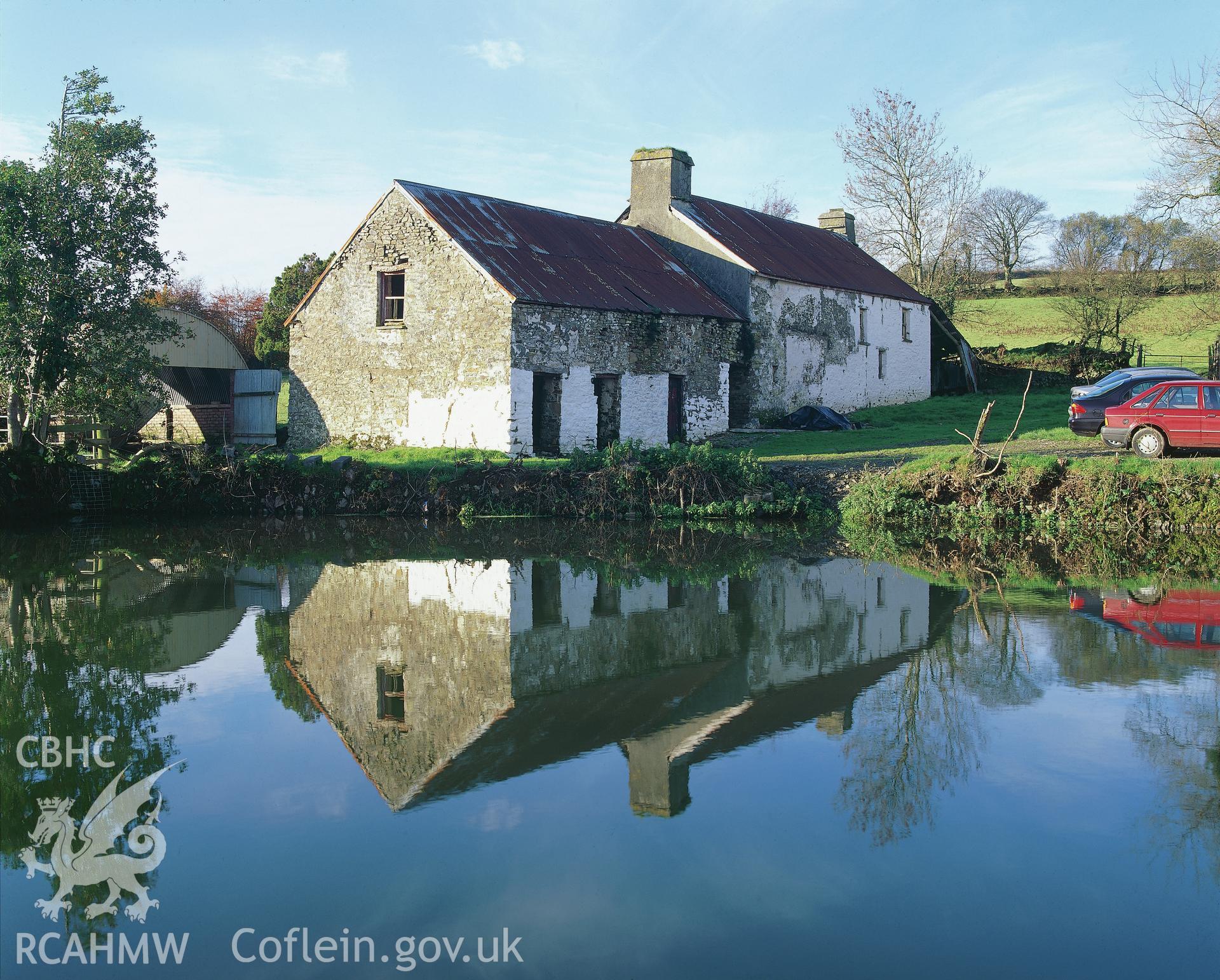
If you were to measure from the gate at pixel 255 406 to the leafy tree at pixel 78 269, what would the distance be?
24.4 ft

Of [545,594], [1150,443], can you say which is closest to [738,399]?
[1150,443]

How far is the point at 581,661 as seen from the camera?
9.71m

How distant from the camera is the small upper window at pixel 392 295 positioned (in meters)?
25.6

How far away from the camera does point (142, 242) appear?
20.8 metres

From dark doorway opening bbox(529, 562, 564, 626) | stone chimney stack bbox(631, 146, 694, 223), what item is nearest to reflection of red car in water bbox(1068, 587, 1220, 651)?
dark doorway opening bbox(529, 562, 564, 626)

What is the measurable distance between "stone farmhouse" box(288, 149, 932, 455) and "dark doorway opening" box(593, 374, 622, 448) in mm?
33

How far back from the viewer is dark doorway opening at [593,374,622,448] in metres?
25.5

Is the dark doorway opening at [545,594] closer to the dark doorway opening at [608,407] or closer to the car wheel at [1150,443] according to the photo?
the dark doorway opening at [608,407]

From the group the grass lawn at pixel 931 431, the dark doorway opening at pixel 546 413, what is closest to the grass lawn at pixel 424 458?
the dark doorway opening at pixel 546 413

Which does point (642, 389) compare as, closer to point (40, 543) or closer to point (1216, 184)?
point (40, 543)

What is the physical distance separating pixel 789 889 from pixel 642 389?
21.2 m

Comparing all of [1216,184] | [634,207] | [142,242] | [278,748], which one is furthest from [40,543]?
[1216,184]

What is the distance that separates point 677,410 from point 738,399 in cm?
274

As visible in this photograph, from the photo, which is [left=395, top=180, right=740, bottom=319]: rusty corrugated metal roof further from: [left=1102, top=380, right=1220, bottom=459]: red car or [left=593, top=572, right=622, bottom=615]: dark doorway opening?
[left=1102, top=380, right=1220, bottom=459]: red car
